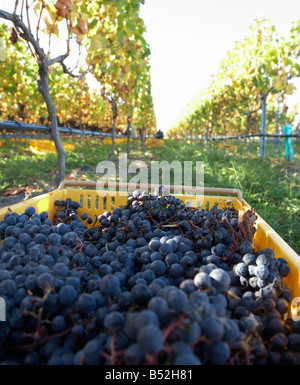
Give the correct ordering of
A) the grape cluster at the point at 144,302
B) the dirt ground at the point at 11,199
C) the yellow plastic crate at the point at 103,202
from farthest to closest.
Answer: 1. the dirt ground at the point at 11,199
2. the yellow plastic crate at the point at 103,202
3. the grape cluster at the point at 144,302

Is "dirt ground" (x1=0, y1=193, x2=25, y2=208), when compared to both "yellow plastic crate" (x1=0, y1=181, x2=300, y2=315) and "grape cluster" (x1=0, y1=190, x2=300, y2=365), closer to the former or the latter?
"yellow plastic crate" (x1=0, y1=181, x2=300, y2=315)

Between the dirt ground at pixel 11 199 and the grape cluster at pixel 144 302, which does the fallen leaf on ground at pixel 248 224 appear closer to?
the grape cluster at pixel 144 302

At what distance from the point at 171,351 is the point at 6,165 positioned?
5.52 metres

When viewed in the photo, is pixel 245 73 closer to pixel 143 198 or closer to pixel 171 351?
pixel 143 198

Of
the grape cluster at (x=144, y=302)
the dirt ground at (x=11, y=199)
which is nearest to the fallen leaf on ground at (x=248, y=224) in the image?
the grape cluster at (x=144, y=302)

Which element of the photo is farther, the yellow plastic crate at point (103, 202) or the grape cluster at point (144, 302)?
the yellow plastic crate at point (103, 202)

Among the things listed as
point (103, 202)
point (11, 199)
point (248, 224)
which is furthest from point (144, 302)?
point (11, 199)

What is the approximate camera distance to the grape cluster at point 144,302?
1.66ft

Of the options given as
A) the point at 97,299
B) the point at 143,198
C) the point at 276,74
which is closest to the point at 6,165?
the point at 143,198

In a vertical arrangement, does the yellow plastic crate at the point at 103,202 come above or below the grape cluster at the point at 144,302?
above

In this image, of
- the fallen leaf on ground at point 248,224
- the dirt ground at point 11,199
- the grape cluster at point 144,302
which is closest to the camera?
the grape cluster at point 144,302

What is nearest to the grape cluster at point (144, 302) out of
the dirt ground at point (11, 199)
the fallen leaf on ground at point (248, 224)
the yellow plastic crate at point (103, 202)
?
the fallen leaf on ground at point (248, 224)

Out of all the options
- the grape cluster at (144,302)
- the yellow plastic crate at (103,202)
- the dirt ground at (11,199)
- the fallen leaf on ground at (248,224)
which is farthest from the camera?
the dirt ground at (11,199)

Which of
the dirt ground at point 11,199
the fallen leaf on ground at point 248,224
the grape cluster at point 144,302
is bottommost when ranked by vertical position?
the dirt ground at point 11,199
